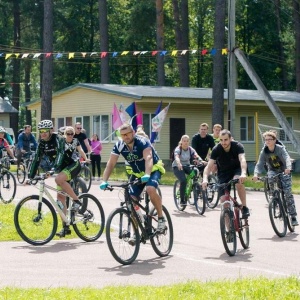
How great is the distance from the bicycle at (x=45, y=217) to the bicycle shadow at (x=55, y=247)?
5.5 inches

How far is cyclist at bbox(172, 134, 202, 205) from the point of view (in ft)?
63.3

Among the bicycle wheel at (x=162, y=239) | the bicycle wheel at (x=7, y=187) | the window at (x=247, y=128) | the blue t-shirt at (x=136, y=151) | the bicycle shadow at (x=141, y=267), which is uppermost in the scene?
the window at (x=247, y=128)

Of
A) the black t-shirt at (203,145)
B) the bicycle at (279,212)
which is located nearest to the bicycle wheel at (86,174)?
the black t-shirt at (203,145)

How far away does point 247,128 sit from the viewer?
1879 inches

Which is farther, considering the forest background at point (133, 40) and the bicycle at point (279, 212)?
the forest background at point (133, 40)

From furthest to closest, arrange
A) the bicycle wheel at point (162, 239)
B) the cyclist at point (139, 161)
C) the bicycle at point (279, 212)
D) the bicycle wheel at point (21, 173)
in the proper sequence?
1. the bicycle wheel at point (21, 173)
2. the bicycle at point (279, 212)
3. the bicycle wheel at point (162, 239)
4. the cyclist at point (139, 161)

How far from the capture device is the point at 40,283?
9711 mm

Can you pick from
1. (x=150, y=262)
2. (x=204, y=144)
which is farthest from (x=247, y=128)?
(x=150, y=262)

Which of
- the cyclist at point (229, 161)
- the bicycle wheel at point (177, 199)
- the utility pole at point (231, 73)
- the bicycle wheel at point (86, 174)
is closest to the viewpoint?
the cyclist at point (229, 161)

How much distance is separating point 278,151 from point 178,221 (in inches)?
108

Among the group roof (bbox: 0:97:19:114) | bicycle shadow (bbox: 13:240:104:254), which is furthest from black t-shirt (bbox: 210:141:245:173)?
roof (bbox: 0:97:19:114)

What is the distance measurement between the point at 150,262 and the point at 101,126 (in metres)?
34.4

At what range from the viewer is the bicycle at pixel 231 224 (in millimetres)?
12227

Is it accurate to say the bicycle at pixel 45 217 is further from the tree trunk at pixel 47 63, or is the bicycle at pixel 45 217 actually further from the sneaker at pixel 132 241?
the tree trunk at pixel 47 63
